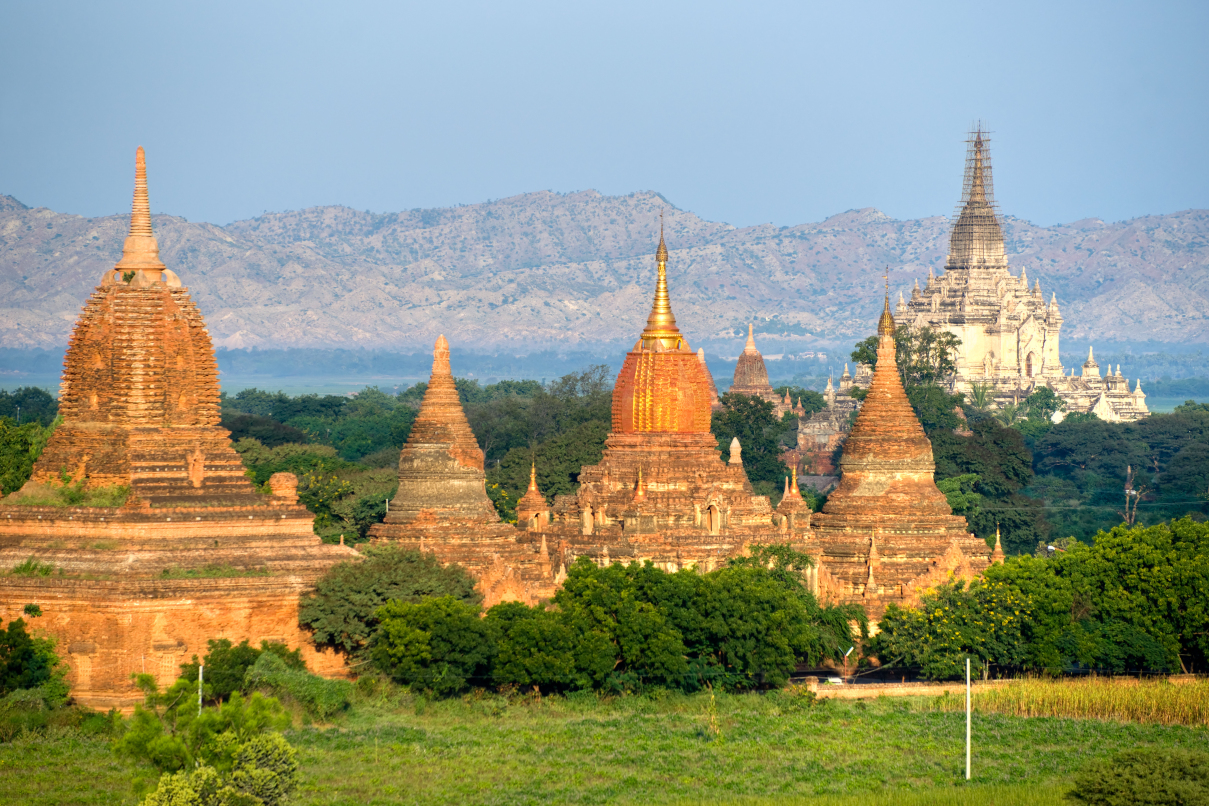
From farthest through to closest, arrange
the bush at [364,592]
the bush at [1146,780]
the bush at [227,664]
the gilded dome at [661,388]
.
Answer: the gilded dome at [661,388]
the bush at [364,592]
the bush at [227,664]
the bush at [1146,780]

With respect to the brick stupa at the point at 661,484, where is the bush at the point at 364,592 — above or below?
below

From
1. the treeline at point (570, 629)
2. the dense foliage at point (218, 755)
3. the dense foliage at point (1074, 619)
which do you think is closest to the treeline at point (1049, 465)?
the dense foliage at point (1074, 619)

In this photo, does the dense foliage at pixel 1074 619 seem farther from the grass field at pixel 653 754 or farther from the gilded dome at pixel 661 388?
the gilded dome at pixel 661 388

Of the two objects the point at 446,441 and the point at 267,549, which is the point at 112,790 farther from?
the point at 446,441

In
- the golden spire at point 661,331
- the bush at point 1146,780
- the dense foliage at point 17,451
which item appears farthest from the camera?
the golden spire at point 661,331

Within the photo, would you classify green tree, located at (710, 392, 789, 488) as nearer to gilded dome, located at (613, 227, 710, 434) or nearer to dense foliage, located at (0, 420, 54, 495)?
gilded dome, located at (613, 227, 710, 434)

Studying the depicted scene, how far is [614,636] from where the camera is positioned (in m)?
54.2

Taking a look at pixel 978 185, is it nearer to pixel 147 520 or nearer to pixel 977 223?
pixel 977 223

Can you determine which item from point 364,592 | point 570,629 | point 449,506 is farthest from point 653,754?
point 449,506

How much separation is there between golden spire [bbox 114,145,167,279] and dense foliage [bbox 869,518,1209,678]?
70.8 ft

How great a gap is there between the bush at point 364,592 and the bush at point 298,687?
207 centimetres

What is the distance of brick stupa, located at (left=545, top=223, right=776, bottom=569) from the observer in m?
64.0

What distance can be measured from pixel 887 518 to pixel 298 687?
82.0ft

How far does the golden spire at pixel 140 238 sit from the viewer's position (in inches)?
2234
